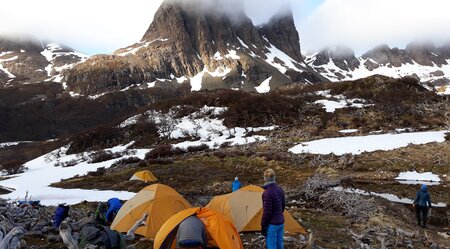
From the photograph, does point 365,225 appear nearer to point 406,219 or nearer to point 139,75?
point 406,219

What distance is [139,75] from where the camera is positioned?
546 ft

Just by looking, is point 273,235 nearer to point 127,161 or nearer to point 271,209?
point 271,209

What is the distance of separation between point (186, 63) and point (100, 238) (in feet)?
576

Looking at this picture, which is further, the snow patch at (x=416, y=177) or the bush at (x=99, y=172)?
the bush at (x=99, y=172)

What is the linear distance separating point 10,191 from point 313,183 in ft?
80.9

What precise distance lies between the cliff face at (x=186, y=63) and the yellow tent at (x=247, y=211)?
140105 mm

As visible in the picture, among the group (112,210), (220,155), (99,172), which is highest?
(112,210)

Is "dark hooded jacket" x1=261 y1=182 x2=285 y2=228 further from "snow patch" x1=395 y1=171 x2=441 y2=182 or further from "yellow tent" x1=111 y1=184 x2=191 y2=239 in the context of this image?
"snow patch" x1=395 y1=171 x2=441 y2=182

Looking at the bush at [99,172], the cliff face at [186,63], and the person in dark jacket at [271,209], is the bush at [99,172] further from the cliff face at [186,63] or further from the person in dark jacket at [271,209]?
the cliff face at [186,63]

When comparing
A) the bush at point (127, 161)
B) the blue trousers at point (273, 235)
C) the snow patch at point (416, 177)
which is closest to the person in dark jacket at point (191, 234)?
the blue trousers at point (273, 235)

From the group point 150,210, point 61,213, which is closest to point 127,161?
point 61,213

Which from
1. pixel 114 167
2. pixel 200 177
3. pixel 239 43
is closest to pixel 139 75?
pixel 239 43

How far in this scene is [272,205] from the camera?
855 centimetres

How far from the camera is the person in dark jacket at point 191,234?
23.7 feet
